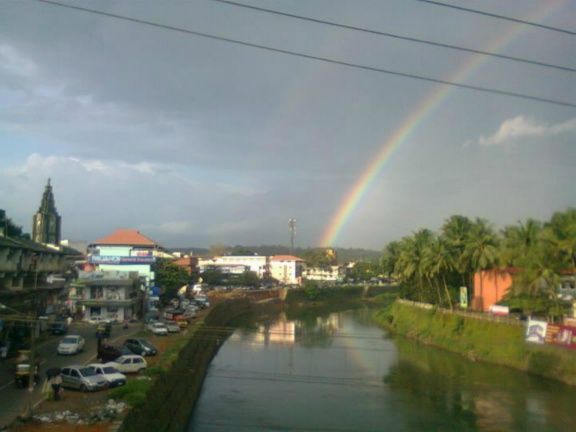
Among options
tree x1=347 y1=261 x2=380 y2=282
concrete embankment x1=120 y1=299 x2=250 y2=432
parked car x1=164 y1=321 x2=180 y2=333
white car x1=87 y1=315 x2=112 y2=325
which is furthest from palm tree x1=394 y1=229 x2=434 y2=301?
tree x1=347 y1=261 x2=380 y2=282

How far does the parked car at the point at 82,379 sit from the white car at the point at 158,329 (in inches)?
554

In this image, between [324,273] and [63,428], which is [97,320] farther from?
[324,273]

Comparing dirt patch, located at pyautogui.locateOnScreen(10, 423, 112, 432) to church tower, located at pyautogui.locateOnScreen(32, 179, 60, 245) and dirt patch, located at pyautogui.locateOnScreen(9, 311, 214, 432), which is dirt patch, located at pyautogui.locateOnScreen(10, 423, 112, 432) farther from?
church tower, located at pyautogui.locateOnScreen(32, 179, 60, 245)

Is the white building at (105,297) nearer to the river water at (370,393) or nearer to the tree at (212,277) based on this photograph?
the river water at (370,393)

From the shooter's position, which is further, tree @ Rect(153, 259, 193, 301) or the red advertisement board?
tree @ Rect(153, 259, 193, 301)

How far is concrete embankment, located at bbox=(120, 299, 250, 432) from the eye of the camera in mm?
13424

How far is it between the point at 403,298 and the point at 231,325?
15500 mm

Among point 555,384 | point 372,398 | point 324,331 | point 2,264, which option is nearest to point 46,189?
point 324,331

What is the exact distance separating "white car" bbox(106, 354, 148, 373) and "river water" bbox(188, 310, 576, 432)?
2.47 meters

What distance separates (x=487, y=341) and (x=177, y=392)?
18470mm

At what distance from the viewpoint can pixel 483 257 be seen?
35.4m

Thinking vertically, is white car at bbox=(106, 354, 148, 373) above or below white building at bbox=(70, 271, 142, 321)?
below

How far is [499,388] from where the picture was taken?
23.3 metres

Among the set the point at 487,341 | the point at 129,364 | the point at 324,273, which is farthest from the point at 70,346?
the point at 324,273
